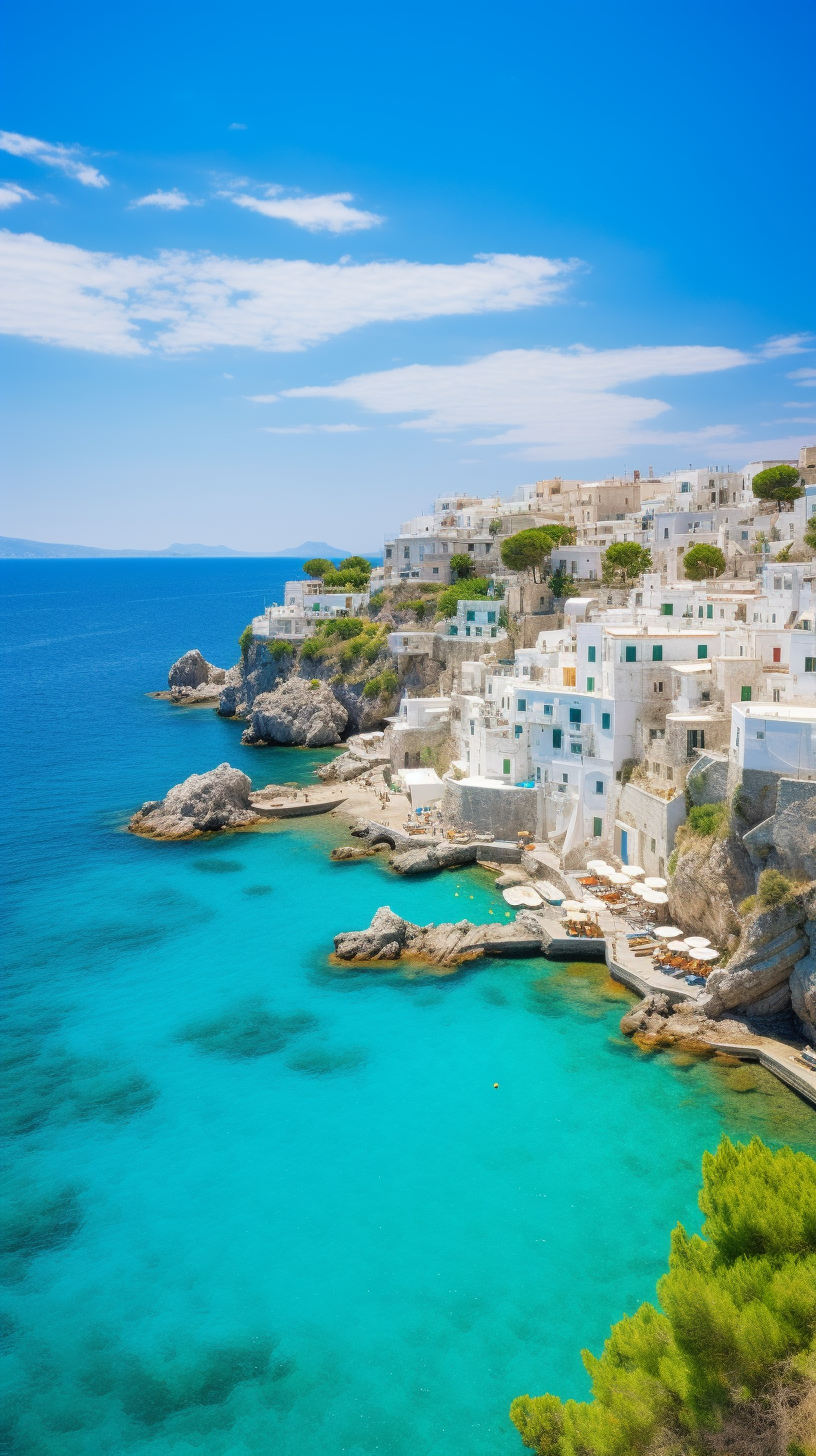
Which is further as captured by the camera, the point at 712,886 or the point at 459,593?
the point at 459,593

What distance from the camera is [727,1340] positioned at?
1163 centimetres

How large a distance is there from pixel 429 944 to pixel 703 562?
3264 centimetres

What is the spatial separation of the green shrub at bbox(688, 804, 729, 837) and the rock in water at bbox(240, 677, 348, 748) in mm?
39591

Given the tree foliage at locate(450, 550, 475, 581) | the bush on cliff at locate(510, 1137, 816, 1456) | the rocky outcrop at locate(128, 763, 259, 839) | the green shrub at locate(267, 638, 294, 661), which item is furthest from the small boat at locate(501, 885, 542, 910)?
the green shrub at locate(267, 638, 294, 661)

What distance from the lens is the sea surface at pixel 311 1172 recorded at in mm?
17188

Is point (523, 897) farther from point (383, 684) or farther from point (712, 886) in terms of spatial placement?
point (383, 684)

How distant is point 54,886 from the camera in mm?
41938

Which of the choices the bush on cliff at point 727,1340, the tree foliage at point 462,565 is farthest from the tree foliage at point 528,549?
the bush on cliff at point 727,1340

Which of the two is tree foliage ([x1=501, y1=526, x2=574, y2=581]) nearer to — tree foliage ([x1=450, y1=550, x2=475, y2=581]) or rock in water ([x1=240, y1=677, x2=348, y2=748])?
tree foliage ([x1=450, y1=550, x2=475, y2=581])

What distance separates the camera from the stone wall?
42.1 metres

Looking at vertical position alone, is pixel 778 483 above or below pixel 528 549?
above

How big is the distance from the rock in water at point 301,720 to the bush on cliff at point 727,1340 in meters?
56.2

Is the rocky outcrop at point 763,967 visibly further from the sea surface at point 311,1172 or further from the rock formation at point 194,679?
the rock formation at point 194,679

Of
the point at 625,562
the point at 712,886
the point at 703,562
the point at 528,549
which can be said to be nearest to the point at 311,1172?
the point at 712,886
